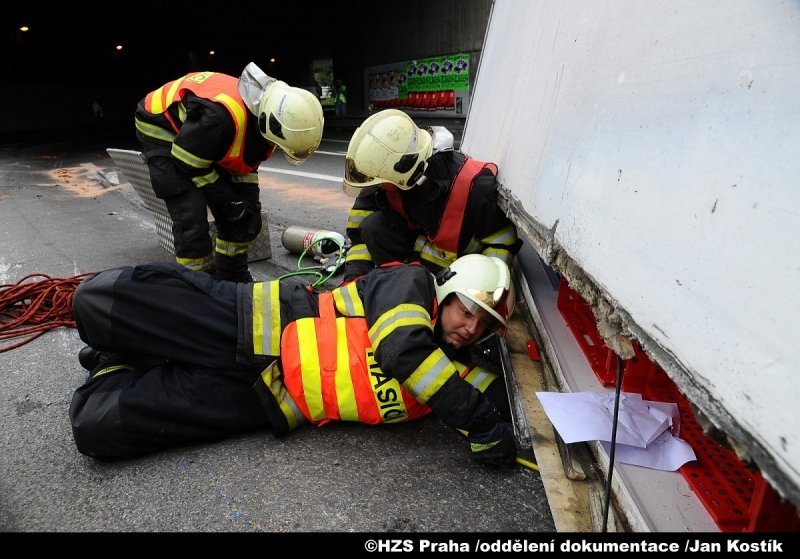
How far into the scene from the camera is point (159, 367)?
83.1 inches

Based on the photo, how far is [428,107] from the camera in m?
15.9

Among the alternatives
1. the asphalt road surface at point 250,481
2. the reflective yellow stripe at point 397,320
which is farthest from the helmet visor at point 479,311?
the asphalt road surface at point 250,481

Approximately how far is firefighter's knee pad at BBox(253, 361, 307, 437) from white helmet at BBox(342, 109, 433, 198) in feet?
3.88

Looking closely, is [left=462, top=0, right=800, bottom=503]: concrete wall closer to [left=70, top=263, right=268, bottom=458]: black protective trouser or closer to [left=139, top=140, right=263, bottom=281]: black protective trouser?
[left=70, top=263, right=268, bottom=458]: black protective trouser

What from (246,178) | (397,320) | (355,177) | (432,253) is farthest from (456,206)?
(246,178)

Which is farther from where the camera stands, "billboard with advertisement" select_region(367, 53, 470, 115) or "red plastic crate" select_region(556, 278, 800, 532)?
"billboard with advertisement" select_region(367, 53, 470, 115)

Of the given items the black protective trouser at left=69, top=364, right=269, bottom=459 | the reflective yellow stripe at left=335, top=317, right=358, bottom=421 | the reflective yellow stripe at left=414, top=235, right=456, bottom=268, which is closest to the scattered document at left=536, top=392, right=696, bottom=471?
the reflective yellow stripe at left=335, top=317, right=358, bottom=421

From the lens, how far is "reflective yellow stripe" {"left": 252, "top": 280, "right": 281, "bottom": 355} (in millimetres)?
2021

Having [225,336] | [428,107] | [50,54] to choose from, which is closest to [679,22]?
[225,336]

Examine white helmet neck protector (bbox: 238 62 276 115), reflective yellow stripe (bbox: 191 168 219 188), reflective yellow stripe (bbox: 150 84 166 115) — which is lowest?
reflective yellow stripe (bbox: 191 168 219 188)

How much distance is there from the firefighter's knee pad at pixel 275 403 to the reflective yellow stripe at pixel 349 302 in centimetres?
35

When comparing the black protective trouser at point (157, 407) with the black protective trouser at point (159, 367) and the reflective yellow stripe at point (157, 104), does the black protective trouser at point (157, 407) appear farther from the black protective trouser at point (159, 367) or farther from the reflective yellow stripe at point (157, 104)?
the reflective yellow stripe at point (157, 104)
